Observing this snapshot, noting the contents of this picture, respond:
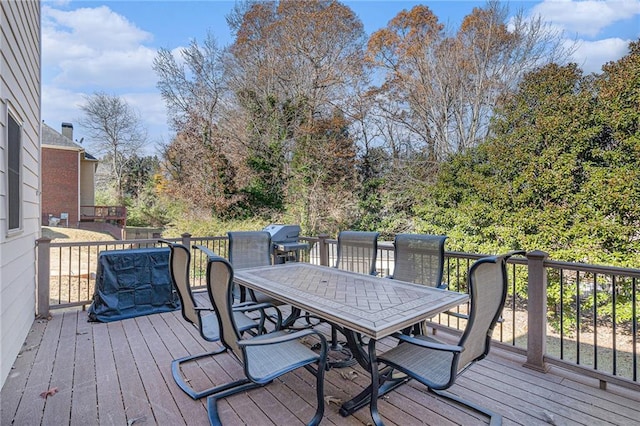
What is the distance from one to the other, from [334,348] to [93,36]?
27.6 feet

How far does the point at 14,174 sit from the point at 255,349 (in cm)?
276

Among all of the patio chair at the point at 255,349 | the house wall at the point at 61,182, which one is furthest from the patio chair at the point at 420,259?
the house wall at the point at 61,182

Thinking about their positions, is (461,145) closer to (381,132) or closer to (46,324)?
(381,132)

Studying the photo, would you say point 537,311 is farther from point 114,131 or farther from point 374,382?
point 114,131

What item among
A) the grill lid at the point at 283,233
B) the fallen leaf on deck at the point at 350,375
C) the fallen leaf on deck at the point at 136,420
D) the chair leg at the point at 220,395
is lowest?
the fallen leaf on deck at the point at 350,375

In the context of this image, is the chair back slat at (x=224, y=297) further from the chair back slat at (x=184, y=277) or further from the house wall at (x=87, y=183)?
the house wall at (x=87, y=183)

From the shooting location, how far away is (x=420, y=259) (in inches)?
125

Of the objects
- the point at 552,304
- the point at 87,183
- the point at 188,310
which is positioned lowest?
the point at 552,304

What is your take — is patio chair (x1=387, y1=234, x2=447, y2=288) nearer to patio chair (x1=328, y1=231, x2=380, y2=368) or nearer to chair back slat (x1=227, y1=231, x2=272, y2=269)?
patio chair (x1=328, y1=231, x2=380, y2=368)

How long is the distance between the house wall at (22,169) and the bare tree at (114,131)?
16.1 m

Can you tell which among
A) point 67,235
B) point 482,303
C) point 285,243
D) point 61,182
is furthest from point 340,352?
point 61,182

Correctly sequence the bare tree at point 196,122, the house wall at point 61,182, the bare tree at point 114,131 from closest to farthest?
the bare tree at point 196,122 → the house wall at point 61,182 → the bare tree at point 114,131

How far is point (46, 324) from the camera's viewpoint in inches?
150

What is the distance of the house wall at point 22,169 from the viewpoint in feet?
8.17
